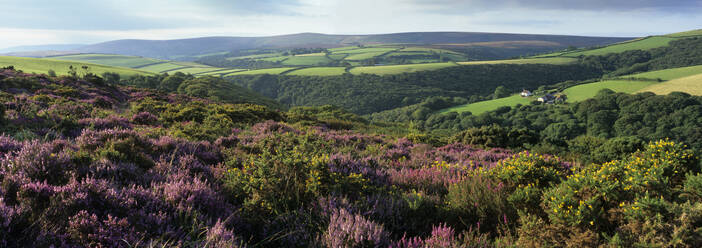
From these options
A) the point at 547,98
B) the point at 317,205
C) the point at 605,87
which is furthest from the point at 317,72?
the point at 317,205

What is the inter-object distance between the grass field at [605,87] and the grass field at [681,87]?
3.70m

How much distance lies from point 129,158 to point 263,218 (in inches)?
119

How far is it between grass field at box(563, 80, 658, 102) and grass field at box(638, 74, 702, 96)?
12.1ft

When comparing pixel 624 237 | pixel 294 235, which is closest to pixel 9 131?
pixel 294 235

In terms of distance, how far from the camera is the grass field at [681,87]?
314 ft

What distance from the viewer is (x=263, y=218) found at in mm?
3301

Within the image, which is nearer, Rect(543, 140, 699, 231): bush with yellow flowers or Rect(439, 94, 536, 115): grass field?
Rect(543, 140, 699, 231): bush with yellow flowers

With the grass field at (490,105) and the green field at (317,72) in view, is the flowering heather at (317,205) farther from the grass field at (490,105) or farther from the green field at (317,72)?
the green field at (317,72)

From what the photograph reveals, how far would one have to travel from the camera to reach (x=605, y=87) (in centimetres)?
11256

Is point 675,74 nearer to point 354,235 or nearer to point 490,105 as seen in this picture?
point 490,105

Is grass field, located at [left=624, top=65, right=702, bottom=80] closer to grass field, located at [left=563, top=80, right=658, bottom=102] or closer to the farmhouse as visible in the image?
grass field, located at [left=563, top=80, right=658, bottom=102]

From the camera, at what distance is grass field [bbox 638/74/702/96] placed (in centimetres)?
9557

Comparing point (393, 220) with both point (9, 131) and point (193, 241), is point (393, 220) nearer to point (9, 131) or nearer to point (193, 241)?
point (193, 241)

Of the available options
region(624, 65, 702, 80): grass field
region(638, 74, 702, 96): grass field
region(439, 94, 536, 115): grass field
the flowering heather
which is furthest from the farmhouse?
the flowering heather
